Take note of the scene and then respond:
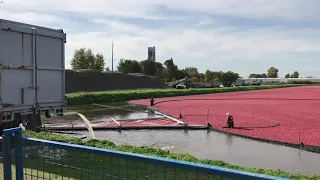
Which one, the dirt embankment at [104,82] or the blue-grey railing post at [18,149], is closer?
the blue-grey railing post at [18,149]

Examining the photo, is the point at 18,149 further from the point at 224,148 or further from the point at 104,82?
the point at 104,82

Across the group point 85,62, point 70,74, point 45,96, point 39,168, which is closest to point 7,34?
point 45,96

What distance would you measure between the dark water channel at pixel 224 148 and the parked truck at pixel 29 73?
202 inches

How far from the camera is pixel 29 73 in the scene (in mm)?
10180

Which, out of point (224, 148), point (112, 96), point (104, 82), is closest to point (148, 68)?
point (104, 82)

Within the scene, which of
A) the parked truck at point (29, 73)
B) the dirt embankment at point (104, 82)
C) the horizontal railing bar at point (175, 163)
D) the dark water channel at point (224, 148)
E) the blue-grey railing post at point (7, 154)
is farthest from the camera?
the dirt embankment at point (104, 82)

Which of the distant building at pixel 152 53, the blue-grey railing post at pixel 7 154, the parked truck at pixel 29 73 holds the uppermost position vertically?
the distant building at pixel 152 53

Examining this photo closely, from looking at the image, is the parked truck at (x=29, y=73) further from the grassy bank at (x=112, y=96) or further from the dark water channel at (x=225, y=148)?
the grassy bank at (x=112, y=96)

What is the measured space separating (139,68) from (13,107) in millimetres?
93763

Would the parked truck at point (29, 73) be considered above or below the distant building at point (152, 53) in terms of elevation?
below

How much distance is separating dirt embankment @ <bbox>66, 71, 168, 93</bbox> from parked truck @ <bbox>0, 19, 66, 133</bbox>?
160 ft

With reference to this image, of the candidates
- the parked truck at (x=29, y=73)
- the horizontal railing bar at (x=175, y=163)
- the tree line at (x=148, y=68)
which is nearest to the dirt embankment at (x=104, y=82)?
the tree line at (x=148, y=68)

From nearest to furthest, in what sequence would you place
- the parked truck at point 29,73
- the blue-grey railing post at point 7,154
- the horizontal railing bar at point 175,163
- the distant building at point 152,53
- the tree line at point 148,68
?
the horizontal railing bar at point 175,163 < the blue-grey railing post at point 7,154 < the parked truck at point 29,73 < the tree line at point 148,68 < the distant building at point 152,53

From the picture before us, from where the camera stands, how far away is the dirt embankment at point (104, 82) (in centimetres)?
6462
